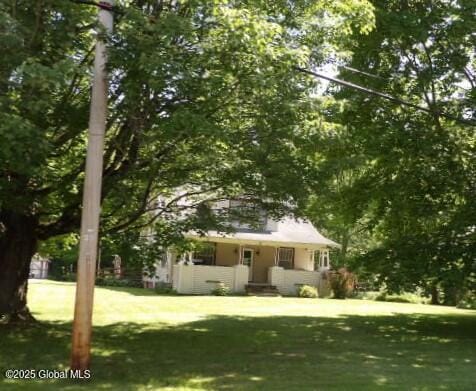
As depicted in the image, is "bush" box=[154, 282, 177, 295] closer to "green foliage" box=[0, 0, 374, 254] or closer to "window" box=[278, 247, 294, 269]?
"window" box=[278, 247, 294, 269]

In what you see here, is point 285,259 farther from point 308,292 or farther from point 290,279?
point 308,292

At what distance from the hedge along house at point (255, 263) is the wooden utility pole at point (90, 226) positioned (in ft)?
67.5

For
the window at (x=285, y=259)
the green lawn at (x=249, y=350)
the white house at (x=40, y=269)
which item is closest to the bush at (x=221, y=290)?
the window at (x=285, y=259)

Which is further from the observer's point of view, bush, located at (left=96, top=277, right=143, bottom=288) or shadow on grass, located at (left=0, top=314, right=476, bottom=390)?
bush, located at (left=96, top=277, right=143, bottom=288)

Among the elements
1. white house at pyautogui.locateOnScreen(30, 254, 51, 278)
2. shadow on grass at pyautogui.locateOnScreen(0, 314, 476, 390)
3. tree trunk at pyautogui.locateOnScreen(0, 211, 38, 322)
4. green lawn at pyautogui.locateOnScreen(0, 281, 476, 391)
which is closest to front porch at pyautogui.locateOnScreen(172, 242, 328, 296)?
green lawn at pyautogui.locateOnScreen(0, 281, 476, 391)

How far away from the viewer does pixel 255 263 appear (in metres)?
34.1

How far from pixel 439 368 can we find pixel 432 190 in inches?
→ 286

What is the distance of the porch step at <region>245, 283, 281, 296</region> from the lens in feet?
100

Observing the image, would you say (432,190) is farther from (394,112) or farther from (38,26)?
(38,26)

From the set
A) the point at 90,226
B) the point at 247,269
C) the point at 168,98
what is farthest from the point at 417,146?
the point at 247,269

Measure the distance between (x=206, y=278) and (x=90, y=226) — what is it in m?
22.5

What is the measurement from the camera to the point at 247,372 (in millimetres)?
9375

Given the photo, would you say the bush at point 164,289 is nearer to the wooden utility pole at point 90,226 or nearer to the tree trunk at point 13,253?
the tree trunk at point 13,253

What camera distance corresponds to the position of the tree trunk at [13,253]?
43.4 feet
